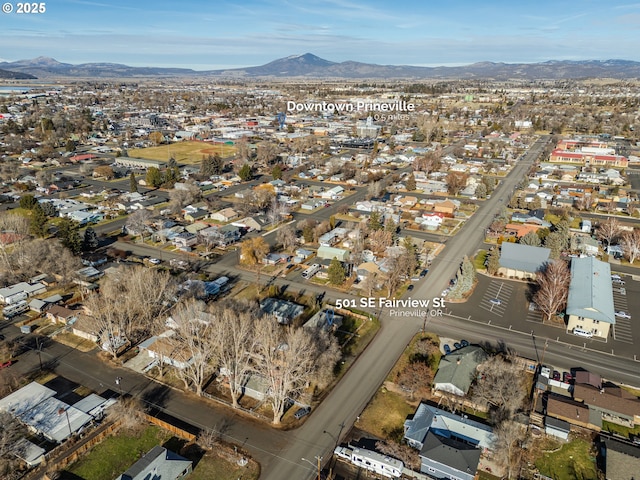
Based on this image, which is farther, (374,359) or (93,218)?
(93,218)

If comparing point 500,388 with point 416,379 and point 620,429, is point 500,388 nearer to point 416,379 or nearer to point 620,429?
point 416,379

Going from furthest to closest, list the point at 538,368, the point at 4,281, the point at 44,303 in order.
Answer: the point at 4,281 → the point at 44,303 → the point at 538,368

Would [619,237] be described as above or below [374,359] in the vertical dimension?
above

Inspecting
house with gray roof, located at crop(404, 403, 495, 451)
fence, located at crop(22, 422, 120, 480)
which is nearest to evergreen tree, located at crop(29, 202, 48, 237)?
fence, located at crop(22, 422, 120, 480)

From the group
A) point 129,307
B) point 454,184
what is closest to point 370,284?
point 129,307

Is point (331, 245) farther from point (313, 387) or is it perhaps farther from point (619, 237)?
point (619, 237)

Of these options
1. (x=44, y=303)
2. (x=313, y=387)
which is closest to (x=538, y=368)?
(x=313, y=387)
